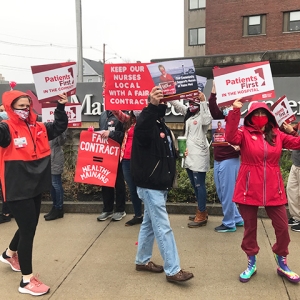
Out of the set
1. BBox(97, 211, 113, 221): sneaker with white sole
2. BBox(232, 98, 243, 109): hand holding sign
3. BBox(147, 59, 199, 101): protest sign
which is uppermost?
BBox(147, 59, 199, 101): protest sign

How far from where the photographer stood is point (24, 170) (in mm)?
3105

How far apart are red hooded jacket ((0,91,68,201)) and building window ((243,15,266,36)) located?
24511mm

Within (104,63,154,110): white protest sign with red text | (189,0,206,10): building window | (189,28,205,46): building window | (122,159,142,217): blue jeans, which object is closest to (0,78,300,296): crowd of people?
(104,63,154,110): white protest sign with red text

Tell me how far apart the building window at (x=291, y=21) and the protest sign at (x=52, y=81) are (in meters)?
23.7

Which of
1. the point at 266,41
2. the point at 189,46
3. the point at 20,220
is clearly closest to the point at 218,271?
the point at 20,220

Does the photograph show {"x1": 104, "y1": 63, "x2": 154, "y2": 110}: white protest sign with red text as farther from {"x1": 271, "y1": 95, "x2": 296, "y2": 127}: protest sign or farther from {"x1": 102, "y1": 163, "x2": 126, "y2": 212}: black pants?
{"x1": 271, "y1": 95, "x2": 296, "y2": 127}: protest sign

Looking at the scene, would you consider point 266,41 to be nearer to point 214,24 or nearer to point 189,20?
point 214,24

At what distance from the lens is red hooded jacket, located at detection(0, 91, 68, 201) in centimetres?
307

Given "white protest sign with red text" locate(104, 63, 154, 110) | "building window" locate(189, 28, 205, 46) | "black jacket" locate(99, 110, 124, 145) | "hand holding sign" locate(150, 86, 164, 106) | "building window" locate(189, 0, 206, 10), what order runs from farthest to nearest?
"building window" locate(189, 28, 205, 46)
"building window" locate(189, 0, 206, 10)
"black jacket" locate(99, 110, 124, 145)
"white protest sign with red text" locate(104, 63, 154, 110)
"hand holding sign" locate(150, 86, 164, 106)

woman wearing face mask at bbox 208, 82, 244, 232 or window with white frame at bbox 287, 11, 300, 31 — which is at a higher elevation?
window with white frame at bbox 287, 11, 300, 31

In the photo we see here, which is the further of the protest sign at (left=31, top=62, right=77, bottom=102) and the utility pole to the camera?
the utility pole

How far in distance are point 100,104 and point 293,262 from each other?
527 centimetres

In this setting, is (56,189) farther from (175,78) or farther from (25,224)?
(175,78)

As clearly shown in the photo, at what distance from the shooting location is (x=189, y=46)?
106 ft
